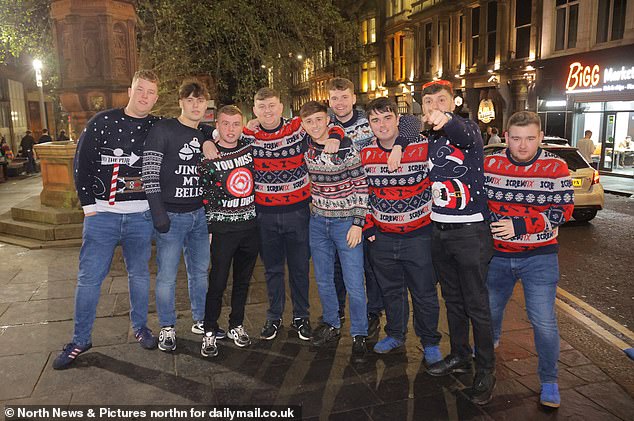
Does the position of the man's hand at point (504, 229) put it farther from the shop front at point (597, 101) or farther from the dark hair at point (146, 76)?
the shop front at point (597, 101)

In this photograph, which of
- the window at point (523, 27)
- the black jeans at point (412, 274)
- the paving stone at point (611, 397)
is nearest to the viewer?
the paving stone at point (611, 397)

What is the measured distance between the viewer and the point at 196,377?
13.1ft

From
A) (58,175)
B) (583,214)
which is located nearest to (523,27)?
(583,214)

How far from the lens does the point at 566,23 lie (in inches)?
807

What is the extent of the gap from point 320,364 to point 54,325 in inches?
106

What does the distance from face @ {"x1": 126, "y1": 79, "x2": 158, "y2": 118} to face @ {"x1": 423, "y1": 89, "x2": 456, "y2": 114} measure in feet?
7.31

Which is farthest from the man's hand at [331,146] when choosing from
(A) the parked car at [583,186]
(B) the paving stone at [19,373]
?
(A) the parked car at [583,186]

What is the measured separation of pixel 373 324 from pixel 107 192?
8.53 ft

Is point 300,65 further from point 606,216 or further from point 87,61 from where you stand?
point 606,216

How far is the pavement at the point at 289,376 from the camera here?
359 centimetres

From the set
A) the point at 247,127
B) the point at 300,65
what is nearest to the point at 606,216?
the point at 247,127

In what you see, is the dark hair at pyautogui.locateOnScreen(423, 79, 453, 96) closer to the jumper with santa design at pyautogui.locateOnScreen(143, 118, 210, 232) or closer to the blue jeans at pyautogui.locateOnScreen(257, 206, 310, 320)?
the blue jeans at pyautogui.locateOnScreen(257, 206, 310, 320)

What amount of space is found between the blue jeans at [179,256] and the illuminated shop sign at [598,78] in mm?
17027

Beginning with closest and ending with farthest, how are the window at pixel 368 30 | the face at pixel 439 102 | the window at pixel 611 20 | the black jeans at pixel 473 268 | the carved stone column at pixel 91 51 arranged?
the black jeans at pixel 473 268, the face at pixel 439 102, the carved stone column at pixel 91 51, the window at pixel 611 20, the window at pixel 368 30
